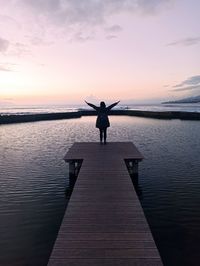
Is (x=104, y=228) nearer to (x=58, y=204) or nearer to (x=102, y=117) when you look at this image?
(x=58, y=204)

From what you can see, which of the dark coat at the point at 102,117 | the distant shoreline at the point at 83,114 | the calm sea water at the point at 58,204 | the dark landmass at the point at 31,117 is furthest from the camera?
the distant shoreline at the point at 83,114

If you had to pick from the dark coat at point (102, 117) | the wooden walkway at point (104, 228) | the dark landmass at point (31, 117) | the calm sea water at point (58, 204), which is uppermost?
the dark coat at point (102, 117)

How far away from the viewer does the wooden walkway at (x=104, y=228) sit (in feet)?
23.4

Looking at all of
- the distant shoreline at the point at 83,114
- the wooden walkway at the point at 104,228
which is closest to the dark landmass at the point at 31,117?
the distant shoreline at the point at 83,114

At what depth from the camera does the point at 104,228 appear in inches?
344

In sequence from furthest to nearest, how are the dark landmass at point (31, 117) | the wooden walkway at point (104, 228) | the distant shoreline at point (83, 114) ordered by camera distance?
the distant shoreline at point (83, 114) < the dark landmass at point (31, 117) < the wooden walkway at point (104, 228)

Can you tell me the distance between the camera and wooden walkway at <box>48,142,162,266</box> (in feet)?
23.4

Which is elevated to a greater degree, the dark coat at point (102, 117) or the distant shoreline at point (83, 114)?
the dark coat at point (102, 117)

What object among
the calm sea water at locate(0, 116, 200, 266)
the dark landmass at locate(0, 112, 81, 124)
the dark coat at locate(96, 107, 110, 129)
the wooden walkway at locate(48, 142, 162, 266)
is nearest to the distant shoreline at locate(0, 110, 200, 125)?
the dark landmass at locate(0, 112, 81, 124)

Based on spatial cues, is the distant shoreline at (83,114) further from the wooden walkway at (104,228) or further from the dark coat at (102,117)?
the wooden walkway at (104,228)

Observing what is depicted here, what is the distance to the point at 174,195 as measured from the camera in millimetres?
15109

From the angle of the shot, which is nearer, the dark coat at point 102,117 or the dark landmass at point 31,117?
the dark coat at point 102,117

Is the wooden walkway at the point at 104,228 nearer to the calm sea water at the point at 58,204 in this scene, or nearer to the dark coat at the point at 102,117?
the calm sea water at the point at 58,204

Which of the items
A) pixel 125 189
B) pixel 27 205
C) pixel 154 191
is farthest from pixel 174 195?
pixel 27 205
